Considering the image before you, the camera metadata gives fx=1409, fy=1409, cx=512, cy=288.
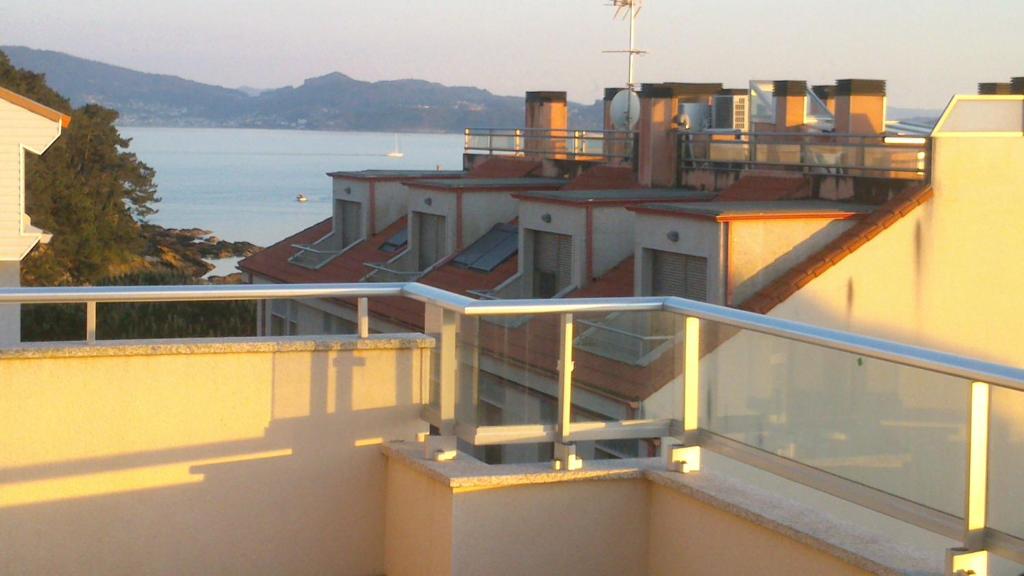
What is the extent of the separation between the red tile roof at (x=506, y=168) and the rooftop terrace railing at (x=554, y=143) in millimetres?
345

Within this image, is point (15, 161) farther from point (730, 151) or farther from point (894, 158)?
point (894, 158)

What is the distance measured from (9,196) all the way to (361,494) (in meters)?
22.4

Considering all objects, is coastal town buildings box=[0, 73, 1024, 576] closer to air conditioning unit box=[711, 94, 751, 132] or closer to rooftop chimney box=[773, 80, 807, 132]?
rooftop chimney box=[773, 80, 807, 132]

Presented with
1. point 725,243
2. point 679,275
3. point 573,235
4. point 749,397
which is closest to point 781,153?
point 573,235

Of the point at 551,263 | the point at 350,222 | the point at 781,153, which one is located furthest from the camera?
the point at 350,222

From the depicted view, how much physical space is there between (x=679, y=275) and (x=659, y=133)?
29.7 feet

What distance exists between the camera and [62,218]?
56.0 metres

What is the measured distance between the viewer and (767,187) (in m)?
26.5

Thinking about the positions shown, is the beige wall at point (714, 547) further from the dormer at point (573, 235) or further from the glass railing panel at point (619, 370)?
the dormer at point (573, 235)

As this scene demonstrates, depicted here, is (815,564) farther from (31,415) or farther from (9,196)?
(9,196)

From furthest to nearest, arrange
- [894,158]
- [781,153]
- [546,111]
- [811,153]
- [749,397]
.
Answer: [546,111] < [781,153] < [811,153] < [894,158] < [749,397]

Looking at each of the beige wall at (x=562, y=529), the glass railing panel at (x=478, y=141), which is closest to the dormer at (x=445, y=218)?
the glass railing panel at (x=478, y=141)

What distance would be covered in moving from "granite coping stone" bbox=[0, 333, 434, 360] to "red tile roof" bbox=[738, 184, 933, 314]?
15.4 meters

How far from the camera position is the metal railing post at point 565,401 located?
5.51m
